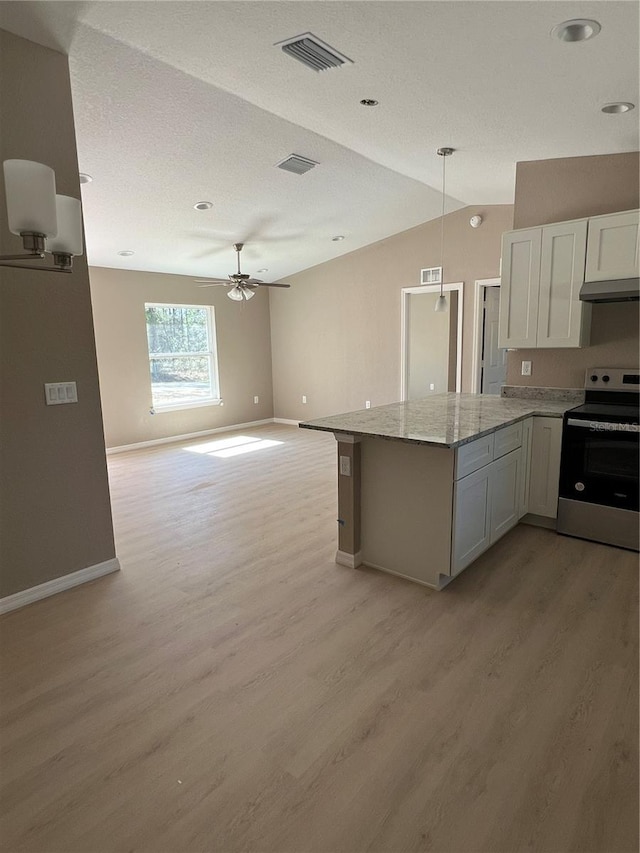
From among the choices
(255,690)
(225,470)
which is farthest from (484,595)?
(225,470)

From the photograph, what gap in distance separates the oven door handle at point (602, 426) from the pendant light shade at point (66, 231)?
2948 millimetres

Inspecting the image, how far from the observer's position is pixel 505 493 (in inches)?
127

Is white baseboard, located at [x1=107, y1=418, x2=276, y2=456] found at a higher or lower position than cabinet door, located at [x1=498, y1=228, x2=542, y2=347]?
lower

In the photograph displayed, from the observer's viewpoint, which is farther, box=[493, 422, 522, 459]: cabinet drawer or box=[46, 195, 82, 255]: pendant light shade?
box=[493, 422, 522, 459]: cabinet drawer

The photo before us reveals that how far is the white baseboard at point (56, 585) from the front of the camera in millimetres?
2594

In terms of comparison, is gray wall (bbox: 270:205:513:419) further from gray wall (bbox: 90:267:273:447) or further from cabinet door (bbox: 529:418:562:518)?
cabinet door (bbox: 529:418:562:518)

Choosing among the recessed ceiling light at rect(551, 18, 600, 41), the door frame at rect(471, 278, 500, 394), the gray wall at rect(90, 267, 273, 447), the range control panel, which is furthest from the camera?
the gray wall at rect(90, 267, 273, 447)

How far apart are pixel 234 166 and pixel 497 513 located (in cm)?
326

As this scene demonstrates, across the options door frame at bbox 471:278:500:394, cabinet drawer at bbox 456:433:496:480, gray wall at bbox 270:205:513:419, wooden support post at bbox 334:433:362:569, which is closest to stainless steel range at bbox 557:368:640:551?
cabinet drawer at bbox 456:433:496:480

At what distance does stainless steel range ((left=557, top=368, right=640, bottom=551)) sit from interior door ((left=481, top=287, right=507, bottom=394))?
8.77 ft

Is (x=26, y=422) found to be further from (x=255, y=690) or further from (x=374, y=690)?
(x=374, y=690)

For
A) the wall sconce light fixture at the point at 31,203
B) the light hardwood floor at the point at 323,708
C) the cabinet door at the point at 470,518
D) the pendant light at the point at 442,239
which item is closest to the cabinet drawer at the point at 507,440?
the cabinet door at the point at 470,518

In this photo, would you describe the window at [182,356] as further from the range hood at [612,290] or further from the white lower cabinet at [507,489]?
the range hood at [612,290]

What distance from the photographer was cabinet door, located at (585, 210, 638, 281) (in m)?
3.21
